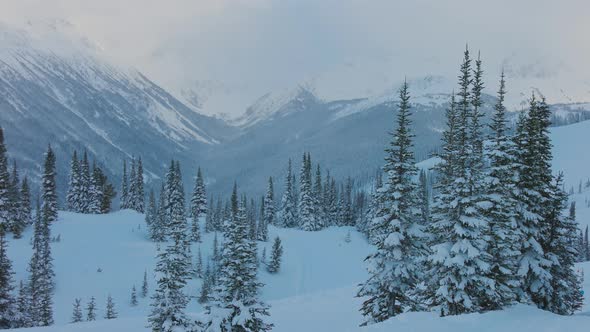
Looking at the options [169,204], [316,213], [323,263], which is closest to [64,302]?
[169,204]

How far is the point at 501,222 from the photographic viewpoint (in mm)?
25453

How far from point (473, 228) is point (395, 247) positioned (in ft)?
13.4

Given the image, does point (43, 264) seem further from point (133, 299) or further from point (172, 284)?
point (172, 284)

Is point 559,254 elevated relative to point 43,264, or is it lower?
elevated

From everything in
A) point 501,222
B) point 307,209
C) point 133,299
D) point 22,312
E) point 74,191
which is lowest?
point 133,299

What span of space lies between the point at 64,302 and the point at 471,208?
5662 centimetres

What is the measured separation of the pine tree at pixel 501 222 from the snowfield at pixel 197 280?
143 centimetres

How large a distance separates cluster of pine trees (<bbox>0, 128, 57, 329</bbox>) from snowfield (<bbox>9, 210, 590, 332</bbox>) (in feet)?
Answer: 8.13

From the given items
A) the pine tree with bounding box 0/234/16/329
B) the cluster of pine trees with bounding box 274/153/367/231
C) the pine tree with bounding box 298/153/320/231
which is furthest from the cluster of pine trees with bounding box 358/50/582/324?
the cluster of pine trees with bounding box 274/153/367/231

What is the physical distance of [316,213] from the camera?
347 feet

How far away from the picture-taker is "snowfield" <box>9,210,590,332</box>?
38.4 meters

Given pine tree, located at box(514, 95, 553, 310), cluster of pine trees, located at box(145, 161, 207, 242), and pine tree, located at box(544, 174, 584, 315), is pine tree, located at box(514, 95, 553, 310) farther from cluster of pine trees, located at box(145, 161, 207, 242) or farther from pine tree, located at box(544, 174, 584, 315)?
cluster of pine trees, located at box(145, 161, 207, 242)

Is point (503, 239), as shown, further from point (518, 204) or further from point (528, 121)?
point (528, 121)

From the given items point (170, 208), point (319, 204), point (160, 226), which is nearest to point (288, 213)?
point (319, 204)
